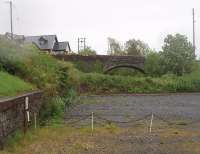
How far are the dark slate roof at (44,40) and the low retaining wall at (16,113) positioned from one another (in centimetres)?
7103

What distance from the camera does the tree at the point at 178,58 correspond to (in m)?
60.7

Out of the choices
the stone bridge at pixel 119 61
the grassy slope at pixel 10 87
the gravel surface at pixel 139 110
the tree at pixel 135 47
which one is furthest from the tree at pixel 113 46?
the grassy slope at pixel 10 87

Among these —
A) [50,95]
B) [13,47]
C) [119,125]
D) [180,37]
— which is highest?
[180,37]

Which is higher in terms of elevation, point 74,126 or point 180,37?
point 180,37

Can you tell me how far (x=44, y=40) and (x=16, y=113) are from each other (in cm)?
7814

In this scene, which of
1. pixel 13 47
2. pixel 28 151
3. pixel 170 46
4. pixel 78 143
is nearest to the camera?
pixel 28 151

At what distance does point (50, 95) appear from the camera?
1861cm

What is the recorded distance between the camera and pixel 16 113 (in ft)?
37.5

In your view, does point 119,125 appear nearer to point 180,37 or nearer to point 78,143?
point 78,143

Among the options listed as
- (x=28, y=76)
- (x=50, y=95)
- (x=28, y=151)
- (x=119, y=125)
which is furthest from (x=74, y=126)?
(x=28, y=151)

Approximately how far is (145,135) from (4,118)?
5361mm

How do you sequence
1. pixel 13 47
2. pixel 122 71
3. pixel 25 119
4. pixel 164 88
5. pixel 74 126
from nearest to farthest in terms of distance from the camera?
pixel 25 119 → pixel 74 126 → pixel 13 47 → pixel 164 88 → pixel 122 71

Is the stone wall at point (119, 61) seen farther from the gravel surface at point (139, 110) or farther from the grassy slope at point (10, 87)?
the grassy slope at point (10, 87)

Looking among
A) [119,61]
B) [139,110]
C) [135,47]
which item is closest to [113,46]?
[135,47]
